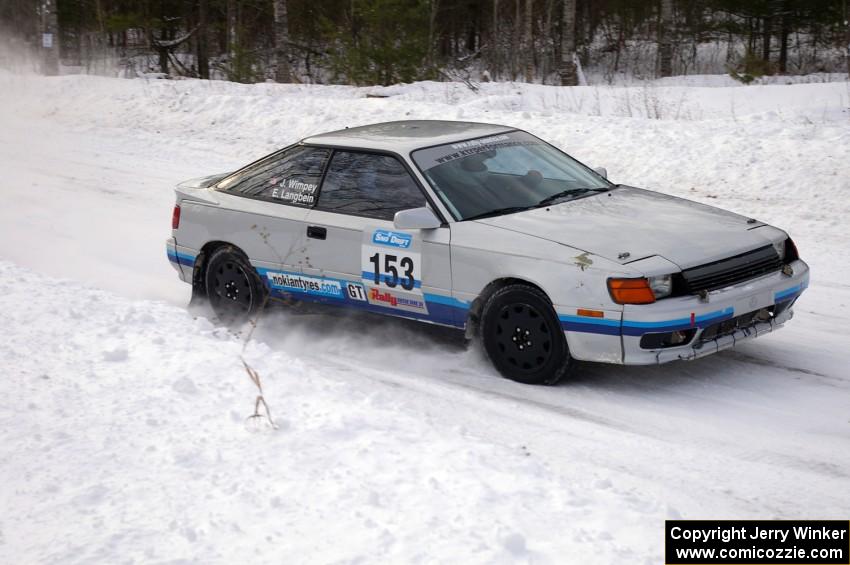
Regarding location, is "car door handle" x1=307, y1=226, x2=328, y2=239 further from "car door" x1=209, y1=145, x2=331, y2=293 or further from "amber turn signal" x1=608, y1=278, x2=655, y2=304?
"amber turn signal" x1=608, y1=278, x2=655, y2=304

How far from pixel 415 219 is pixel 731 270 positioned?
6.38 ft

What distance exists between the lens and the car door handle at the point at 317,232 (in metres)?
6.85

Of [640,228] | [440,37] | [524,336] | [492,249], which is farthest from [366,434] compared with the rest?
[440,37]

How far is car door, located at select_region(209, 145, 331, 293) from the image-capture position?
23.3 feet

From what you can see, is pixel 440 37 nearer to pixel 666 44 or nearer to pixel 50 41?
pixel 666 44

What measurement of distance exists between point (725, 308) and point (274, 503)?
2906mm

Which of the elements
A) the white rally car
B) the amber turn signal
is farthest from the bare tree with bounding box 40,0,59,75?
the amber turn signal

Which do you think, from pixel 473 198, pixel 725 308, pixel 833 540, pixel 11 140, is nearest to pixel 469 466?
pixel 833 540

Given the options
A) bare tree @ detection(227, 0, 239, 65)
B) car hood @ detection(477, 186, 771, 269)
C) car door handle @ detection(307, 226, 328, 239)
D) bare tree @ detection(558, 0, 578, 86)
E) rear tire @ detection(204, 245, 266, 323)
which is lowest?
rear tire @ detection(204, 245, 266, 323)

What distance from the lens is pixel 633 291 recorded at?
5422mm

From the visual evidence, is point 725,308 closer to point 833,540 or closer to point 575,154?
point 833,540

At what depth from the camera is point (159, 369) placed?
559 cm

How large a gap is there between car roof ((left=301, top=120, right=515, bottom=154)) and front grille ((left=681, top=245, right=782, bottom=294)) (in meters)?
2.13

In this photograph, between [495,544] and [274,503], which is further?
[274,503]
